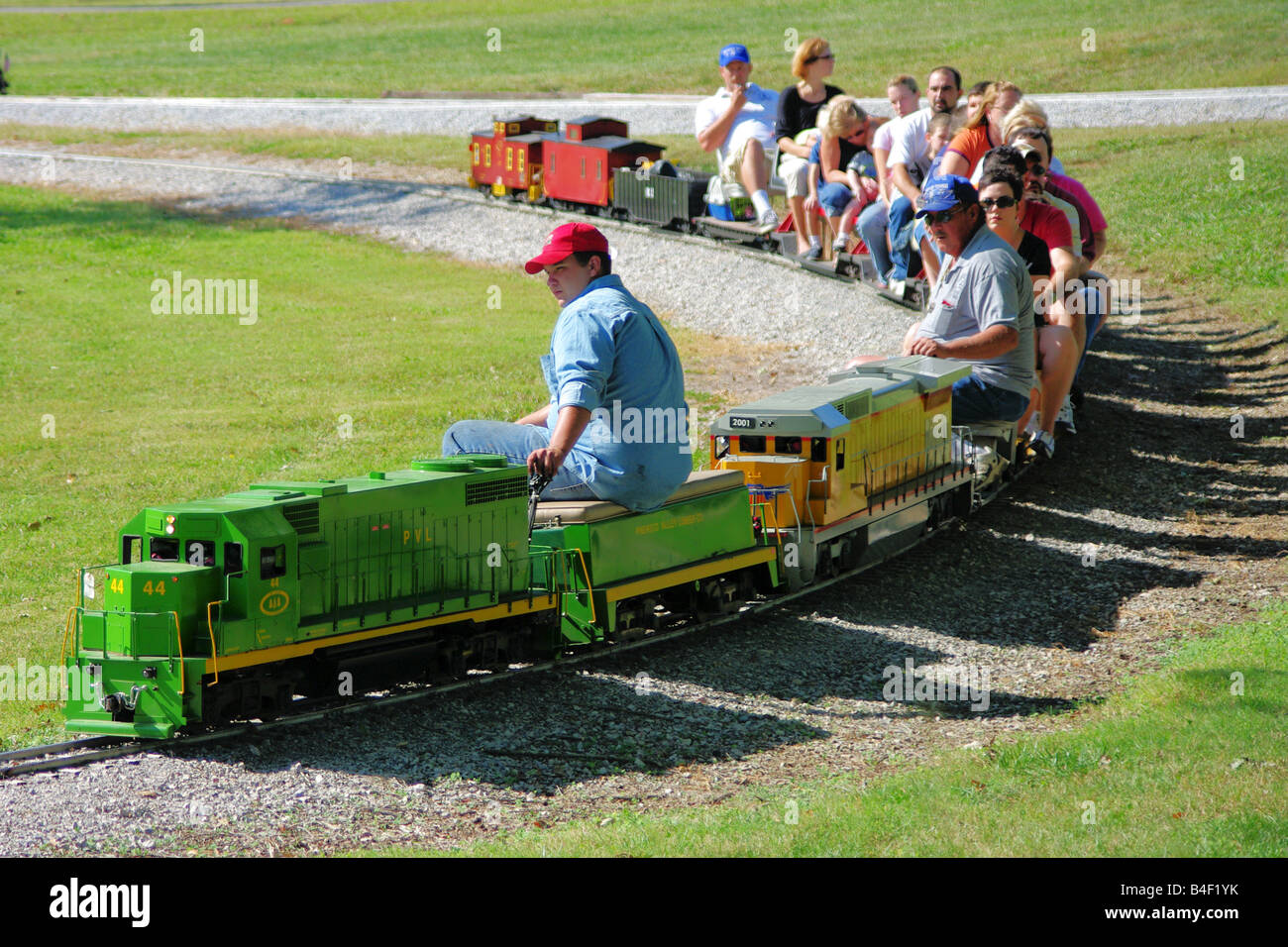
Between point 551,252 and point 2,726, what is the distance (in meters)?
4.57

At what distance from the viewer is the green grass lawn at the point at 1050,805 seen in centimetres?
654

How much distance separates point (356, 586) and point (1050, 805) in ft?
13.6

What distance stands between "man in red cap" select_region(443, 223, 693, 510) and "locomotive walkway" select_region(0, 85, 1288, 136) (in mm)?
31989

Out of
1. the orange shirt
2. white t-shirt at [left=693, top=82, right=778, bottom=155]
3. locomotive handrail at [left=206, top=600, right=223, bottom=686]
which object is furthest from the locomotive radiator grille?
white t-shirt at [left=693, top=82, right=778, bottom=155]

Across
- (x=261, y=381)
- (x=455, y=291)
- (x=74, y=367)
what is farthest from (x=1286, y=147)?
(x=74, y=367)

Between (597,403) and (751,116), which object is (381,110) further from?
(597,403)

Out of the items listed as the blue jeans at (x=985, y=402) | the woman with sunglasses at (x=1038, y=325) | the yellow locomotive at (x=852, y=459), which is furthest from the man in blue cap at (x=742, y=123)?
the yellow locomotive at (x=852, y=459)

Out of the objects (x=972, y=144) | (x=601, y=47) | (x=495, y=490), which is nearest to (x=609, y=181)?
(x=972, y=144)

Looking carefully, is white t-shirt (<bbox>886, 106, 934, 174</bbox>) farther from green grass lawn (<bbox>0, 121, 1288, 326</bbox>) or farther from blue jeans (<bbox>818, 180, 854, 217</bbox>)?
green grass lawn (<bbox>0, 121, 1288, 326</bbox>)

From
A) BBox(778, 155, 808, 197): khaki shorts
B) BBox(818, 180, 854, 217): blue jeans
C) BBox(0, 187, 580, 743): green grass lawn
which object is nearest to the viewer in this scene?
BBox(0, 187, 580, 743): green grass lawn

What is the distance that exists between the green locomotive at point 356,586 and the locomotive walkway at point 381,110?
32180mm

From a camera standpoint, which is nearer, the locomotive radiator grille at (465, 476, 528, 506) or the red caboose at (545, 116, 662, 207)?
the locomotive radiator grille at (465, 476, 528, 506)

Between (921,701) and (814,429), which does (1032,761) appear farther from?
(814,429)

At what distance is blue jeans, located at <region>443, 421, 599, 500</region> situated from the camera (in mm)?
9289
